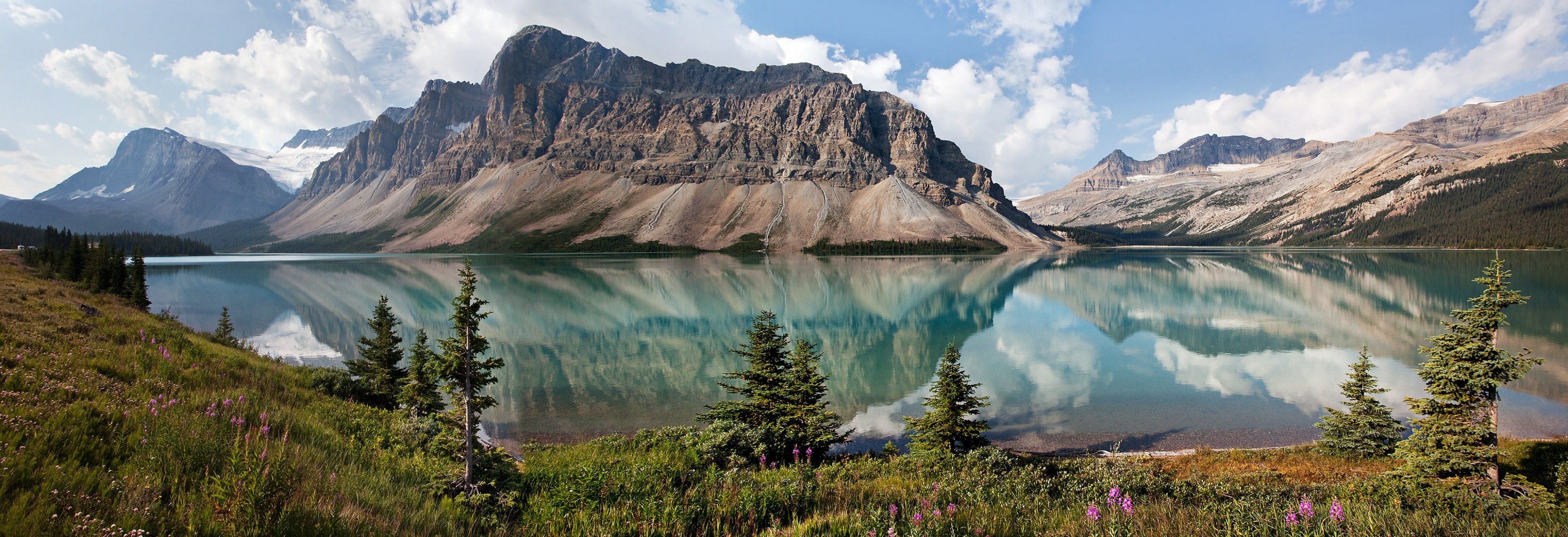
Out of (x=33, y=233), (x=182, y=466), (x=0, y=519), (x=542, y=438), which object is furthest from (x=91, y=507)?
(x=33, y=233)

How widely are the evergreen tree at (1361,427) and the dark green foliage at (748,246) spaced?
173 metres

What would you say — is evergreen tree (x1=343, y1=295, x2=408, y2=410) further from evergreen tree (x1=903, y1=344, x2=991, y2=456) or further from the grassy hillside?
evergreen tree (x1=903, y1=344, x2=991, y2=456)

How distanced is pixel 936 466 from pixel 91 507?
37.3 feet

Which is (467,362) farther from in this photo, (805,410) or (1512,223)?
(1512,223)

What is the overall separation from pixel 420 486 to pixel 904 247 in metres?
179

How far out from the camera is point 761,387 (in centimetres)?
1670

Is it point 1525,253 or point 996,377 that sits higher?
point 1525,253

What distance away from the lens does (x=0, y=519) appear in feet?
11.5

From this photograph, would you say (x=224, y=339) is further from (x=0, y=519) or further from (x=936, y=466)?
(x=936, y=466)

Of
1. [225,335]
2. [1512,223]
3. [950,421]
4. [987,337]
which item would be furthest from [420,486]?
[1512,223]

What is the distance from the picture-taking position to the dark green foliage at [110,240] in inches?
3979

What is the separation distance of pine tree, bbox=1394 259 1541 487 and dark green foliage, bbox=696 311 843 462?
11.9 metres

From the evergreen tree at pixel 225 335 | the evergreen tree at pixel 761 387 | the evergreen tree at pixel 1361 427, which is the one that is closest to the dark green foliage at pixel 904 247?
the evergreen tree at pixel 225 335

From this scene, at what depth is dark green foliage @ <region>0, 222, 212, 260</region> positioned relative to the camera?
101 m
